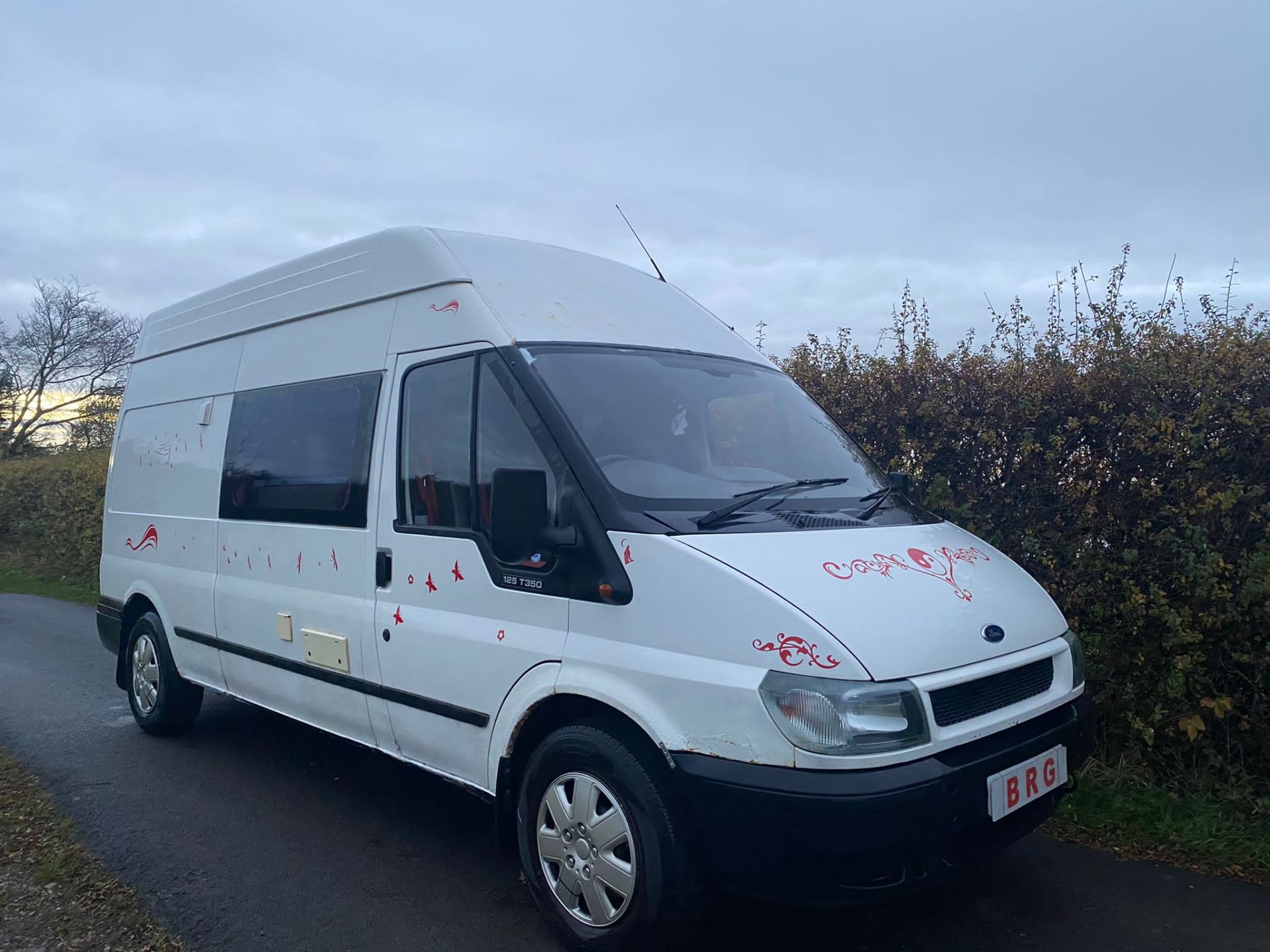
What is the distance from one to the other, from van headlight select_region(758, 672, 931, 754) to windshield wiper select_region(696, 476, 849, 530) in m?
0.66

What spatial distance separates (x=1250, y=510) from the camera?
442 centimetres

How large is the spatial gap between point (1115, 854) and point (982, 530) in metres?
1.85

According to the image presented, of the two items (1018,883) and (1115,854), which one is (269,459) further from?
(1115,854)

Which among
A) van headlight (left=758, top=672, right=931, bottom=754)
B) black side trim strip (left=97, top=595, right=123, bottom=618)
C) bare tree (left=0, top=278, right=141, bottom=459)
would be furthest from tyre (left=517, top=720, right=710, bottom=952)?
bare tree (left=0, top=278, right=141, bottom=459)

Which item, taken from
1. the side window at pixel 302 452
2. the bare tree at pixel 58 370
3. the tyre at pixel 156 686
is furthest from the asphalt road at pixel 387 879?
the bare tree at pixel 58 370

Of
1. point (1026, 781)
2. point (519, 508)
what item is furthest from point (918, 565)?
point (519, 508)

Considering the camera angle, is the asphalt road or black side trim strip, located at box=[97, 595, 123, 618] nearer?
the asphalt road

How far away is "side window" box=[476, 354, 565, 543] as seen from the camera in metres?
3.47

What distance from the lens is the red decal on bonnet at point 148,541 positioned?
605 cm

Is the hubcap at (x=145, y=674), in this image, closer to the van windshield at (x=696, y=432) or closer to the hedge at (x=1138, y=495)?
the van windshield at (x=696, y=432)

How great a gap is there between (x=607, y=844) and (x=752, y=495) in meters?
1.33

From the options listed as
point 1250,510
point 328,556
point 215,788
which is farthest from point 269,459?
point 1250,510

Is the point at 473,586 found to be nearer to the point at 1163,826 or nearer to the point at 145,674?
the point at 1163,826

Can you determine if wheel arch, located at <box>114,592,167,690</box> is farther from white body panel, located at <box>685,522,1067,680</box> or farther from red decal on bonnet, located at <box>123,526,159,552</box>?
white body panel, located at <box>685,522,1067,680</box>
